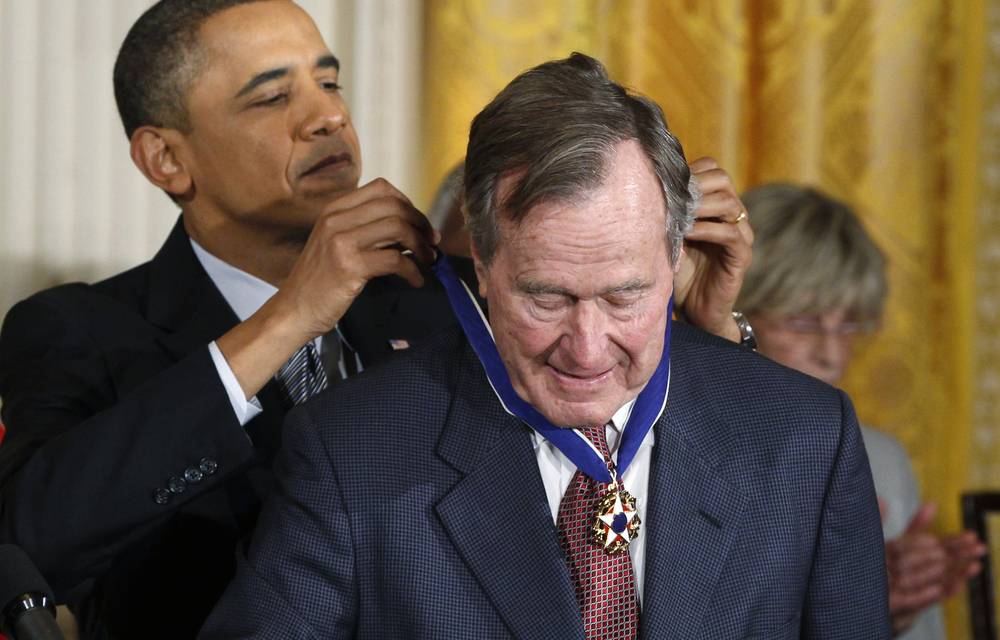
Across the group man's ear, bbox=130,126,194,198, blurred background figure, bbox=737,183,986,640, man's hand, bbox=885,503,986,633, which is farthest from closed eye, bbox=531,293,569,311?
man's hand, bbox=885,503,986,633

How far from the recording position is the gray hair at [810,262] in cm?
293

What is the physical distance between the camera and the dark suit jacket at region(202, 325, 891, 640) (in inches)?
64.2

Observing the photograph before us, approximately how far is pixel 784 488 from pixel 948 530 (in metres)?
2.33

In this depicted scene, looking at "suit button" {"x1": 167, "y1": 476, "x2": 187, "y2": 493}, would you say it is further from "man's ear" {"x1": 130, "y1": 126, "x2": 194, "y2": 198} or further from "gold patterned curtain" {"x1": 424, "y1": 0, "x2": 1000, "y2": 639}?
"gold patterned curtain" {"x1": 424, "y1": 0, "x2": 1000, "y2": 639}

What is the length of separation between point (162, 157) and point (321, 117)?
302mm

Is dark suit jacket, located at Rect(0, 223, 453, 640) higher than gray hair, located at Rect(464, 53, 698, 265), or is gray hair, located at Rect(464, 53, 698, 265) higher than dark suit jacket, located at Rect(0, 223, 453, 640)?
gray hair, located at Rect(464, 53, 698, 265)

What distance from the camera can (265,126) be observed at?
2.24m

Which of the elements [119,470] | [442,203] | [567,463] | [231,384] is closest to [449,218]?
[442,203]

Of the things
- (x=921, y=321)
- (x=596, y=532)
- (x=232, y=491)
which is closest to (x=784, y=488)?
(x=596, y=532)

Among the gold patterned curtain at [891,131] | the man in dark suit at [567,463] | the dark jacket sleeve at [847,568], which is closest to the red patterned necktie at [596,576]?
the man in dark suit at [567,463]

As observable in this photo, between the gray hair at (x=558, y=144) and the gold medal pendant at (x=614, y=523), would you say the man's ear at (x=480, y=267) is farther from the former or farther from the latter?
the gold medal pendant at (x=614, y=523)

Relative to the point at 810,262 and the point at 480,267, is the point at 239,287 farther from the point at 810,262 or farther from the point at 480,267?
the point at 810,262

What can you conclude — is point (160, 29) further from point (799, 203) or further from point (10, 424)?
point (799, 203)

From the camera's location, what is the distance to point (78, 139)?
2.97 m
